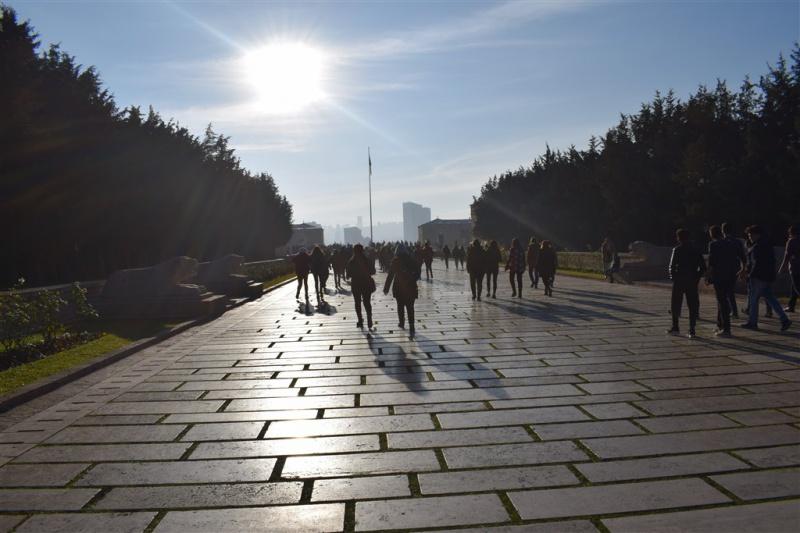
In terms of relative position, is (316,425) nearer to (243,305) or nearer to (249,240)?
(243,305)

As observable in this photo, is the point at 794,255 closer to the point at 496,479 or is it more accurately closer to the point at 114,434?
the point at 496,479

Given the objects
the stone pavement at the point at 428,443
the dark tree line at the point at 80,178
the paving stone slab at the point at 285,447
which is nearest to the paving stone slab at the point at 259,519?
the stone pavement at the point at 428,443

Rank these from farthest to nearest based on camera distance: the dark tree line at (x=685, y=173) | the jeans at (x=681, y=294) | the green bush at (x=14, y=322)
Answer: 1. the dark tree line at (x=685, y=173)
2. the jeans at (x=681, y=294)
3. the green bush at (x=14, y=322)

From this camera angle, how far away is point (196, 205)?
1398 inches

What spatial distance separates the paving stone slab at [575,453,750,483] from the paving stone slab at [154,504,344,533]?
1583 mm

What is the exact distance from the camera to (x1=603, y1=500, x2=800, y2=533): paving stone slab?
10.1 ft

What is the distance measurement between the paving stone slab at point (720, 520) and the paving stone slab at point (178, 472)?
2.17 m

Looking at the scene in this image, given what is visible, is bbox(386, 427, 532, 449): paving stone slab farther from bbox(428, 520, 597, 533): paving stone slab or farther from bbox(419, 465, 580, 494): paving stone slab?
bbox(428, 520, 597, 533): paving stone slab

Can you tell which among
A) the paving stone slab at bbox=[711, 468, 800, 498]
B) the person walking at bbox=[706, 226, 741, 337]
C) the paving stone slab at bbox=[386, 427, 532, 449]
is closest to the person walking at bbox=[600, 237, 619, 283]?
the person walking at bbox=[706, 226, 741, 337]

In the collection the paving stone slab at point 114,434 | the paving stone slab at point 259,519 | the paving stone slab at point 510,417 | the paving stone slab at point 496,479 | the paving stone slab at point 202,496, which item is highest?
the paving stone slab at point 510,417

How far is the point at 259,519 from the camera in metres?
3.35

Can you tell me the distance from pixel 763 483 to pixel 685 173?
29484 millimetres

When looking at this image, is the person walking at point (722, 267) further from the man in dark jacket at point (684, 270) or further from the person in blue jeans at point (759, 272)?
the person in blue jeans at point (759, 272)

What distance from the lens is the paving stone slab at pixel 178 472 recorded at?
12.9 feet
